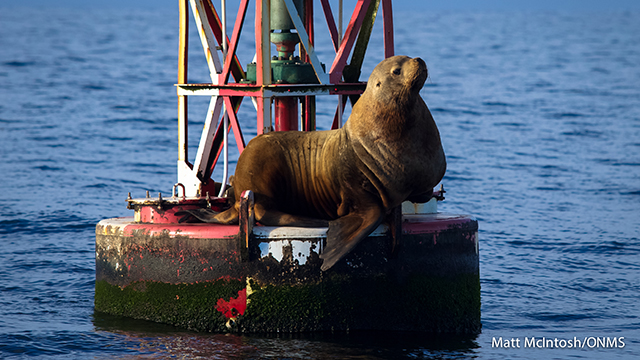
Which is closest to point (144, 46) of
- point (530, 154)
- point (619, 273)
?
point (530, 154)

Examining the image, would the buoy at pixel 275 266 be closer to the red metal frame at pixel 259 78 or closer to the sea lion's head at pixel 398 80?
the red metal frame at pixel 259 78

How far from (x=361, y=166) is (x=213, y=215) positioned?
5.10 feet

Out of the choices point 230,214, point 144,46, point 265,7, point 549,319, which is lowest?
point 549,319

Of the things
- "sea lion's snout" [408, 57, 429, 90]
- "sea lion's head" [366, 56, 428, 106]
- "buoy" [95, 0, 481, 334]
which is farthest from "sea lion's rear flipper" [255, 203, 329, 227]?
"sea lion's snout" [408, 57, 429, 90]

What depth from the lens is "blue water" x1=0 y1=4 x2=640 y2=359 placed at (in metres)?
8.92

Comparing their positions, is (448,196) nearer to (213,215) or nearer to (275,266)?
(213,215)

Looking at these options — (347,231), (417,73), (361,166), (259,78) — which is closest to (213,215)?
(259,78)

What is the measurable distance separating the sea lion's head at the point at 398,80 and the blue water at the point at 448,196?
204cm

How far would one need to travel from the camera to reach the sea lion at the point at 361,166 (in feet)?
27.3

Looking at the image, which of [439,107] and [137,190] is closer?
[137,190]

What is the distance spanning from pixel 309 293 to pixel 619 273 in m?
5.43

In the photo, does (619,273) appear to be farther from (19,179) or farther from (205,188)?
(19,179)

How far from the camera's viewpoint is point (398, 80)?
836 cm

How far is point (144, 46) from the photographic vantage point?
63219 mm
